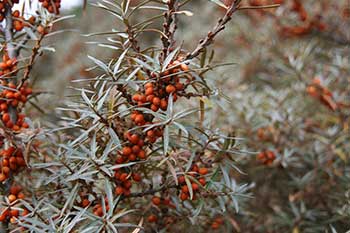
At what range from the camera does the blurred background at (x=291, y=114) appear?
1.63 meters

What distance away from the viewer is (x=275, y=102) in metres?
2.04

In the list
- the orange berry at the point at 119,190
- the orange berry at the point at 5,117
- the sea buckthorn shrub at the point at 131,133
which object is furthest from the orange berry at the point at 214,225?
the orange berry at the point at 5,117

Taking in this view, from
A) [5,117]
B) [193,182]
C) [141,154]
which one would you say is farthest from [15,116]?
[193,182]

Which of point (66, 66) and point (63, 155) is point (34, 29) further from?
point (66, 66)

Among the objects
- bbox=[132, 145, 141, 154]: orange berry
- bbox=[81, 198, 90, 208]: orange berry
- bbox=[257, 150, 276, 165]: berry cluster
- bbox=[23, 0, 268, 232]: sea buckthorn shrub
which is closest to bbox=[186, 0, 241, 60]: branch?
bbox=[23, 0, 268, 232]: sea buckthorn shrub

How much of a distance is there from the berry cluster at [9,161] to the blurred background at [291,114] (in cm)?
29

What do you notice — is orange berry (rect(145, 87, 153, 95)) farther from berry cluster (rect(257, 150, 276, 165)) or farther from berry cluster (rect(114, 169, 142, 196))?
berry cluster (rect(257, 150, 276, 165))

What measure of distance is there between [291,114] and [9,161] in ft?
3.92

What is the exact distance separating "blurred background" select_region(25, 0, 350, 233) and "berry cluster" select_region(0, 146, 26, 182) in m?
0.29

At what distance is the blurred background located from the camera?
1.63 meters

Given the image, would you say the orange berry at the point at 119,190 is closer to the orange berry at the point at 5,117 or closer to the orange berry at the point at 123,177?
the orange berry at the point at 123,177

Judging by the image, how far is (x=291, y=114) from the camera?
1922 mm

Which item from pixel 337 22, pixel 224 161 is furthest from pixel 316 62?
pixel 224 161

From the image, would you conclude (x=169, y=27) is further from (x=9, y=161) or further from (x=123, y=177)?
(x=9, y=161)
